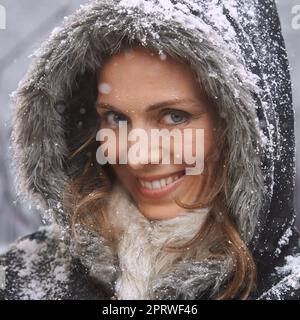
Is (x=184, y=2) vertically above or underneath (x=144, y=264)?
above

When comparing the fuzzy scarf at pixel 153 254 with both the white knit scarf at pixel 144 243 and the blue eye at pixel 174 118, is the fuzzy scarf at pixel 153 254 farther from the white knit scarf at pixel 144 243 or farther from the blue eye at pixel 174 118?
the blue eye at pixel 174 118

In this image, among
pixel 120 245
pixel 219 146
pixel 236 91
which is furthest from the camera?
pixel 120 245

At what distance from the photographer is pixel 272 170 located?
4.91 ft

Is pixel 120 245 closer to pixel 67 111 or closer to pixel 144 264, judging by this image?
pixel 144 264

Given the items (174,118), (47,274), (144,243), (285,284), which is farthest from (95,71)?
(285,284)

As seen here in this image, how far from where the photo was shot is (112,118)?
5.19ft

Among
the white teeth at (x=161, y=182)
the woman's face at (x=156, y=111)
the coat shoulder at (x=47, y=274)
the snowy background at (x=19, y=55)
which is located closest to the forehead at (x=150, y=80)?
the woman's face at (x=156, y=111)

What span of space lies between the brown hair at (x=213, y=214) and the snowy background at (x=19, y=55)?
41.2 inches

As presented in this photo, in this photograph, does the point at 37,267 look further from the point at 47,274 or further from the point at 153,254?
the point at 153,254

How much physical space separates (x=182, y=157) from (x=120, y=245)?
0.28 metres

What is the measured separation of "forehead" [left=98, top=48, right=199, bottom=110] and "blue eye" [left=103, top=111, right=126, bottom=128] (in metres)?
0.06

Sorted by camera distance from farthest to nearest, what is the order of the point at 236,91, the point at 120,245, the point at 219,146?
the point at 120,245 → the point at 219,146 → the point at 236,91
